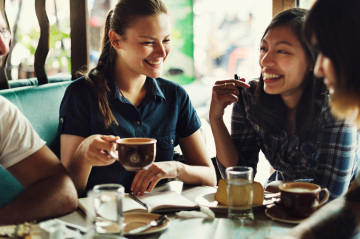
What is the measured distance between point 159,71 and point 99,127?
37cm

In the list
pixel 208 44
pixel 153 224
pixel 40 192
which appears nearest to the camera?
pixel 153 224

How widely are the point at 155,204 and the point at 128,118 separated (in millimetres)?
601

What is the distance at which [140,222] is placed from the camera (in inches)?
38.0

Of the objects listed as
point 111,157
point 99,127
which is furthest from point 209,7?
point 111,157

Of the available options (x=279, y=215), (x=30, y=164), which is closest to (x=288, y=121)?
(x=279, y=215)

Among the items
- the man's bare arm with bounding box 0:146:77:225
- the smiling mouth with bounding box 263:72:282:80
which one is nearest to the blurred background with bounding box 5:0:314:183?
the smiling mouth with bounding box 263:72:282:80

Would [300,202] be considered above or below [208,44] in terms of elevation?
below

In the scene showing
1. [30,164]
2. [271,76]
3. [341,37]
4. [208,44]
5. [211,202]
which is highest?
[208,44]

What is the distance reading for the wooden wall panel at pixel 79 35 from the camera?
2150mm

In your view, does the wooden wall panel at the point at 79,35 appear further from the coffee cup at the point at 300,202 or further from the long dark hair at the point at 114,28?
the coffee cup at the point at 300,202

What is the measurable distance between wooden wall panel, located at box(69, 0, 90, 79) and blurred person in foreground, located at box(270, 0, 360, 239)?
1.48 m

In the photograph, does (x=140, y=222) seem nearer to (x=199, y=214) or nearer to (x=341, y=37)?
(x=199, y=214)

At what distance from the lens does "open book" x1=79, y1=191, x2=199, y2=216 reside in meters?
1.05

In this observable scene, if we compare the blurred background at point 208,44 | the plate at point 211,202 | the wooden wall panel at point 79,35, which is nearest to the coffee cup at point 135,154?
the plate at point 211,202
